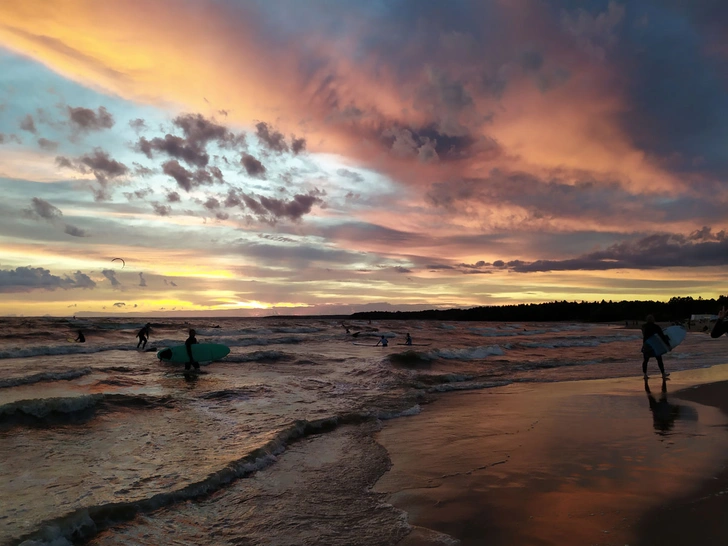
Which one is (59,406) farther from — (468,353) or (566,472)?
(468,353)

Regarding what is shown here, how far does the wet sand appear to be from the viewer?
16.4ft

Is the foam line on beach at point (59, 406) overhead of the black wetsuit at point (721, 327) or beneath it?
beneath

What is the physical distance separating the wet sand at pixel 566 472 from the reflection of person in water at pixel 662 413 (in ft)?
0.09

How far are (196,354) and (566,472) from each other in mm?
19670

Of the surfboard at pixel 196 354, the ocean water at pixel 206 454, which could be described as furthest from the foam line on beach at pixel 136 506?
the surfboard at pixel 196 354

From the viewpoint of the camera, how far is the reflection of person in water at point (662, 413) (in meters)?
9.20

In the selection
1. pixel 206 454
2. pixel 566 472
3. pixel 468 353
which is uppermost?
pixel 566 472

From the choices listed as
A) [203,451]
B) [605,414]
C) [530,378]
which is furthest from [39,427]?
[530,378]

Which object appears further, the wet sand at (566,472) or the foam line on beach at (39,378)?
the foam line on beach at (39,378)

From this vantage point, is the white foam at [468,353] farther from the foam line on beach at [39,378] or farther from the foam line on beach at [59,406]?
the foam line on beach at [39,378]

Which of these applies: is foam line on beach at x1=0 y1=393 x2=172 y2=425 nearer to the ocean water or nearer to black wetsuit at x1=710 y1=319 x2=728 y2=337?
the ocean water

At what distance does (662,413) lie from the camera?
10.5 meters

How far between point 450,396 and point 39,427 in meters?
11.1

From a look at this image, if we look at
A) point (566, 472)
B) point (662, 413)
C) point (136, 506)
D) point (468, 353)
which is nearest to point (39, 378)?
point (136, 506)
